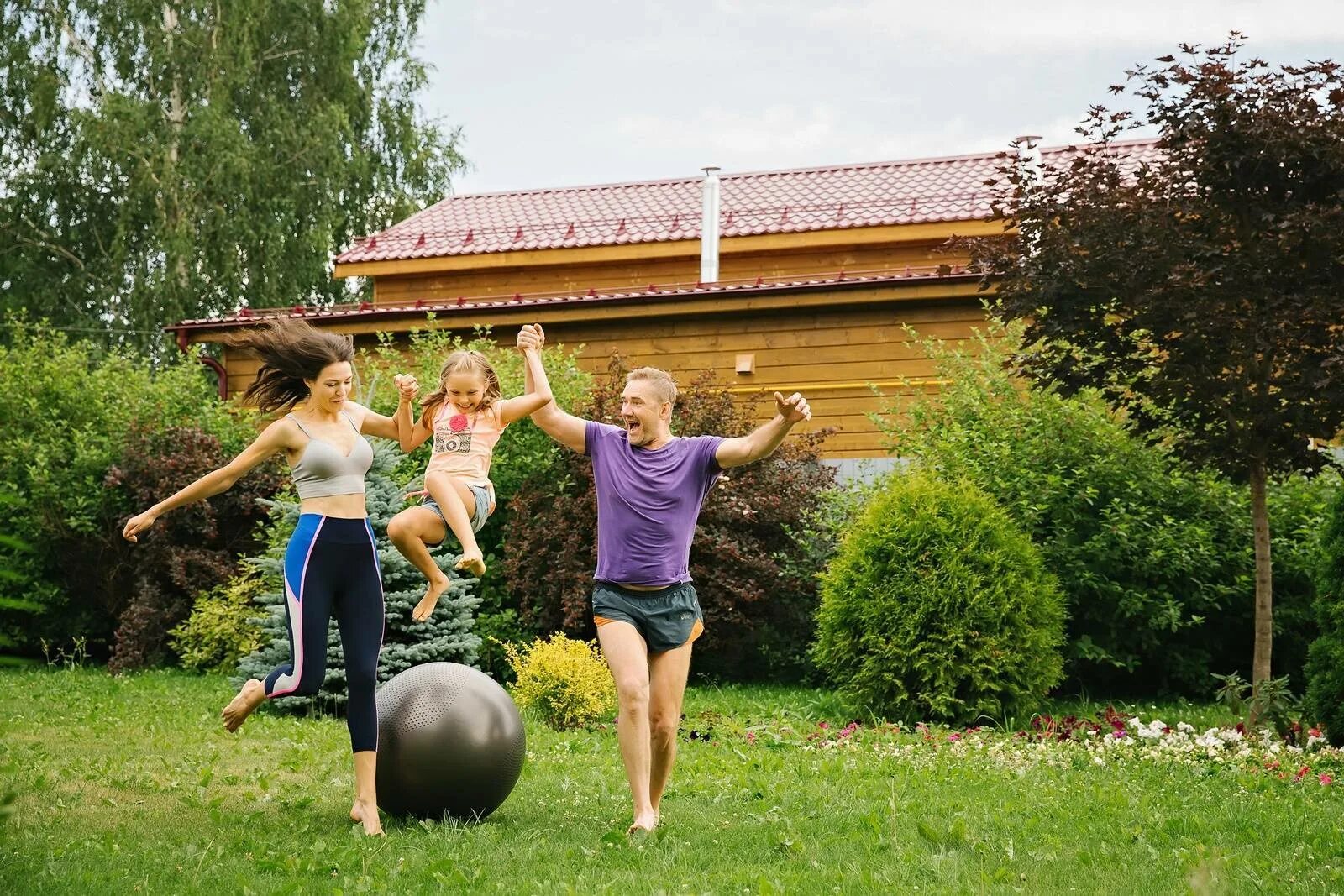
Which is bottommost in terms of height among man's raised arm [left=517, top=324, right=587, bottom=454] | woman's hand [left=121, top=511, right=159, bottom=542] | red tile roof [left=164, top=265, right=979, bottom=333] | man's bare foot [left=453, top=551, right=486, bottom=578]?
man's bare foot [left=453, top=551, right=486, bottom=578]

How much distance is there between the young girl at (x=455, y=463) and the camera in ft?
28.1

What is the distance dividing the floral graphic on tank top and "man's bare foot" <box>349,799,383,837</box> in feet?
7.97

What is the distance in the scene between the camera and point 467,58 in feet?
109

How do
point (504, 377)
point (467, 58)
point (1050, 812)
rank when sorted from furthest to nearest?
1. point (467, 58)
2. point (504, 377)
3. point (1050, 812)

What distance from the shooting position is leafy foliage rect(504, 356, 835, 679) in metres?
15.5

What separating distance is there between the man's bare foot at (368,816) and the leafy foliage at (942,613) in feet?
20.8

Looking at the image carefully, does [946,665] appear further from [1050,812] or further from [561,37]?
[561,37]

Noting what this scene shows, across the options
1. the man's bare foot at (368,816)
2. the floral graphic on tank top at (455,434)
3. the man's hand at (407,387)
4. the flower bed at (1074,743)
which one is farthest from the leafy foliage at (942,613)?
the man's bare foot at (368,816)

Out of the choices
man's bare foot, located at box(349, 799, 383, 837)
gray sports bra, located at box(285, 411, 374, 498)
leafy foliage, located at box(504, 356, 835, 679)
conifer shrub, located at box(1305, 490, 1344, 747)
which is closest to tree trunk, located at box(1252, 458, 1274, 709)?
conifer shrub, located at box(1305, 490, 1344, 747)

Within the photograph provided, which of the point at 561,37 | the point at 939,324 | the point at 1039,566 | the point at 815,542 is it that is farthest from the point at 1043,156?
the point at 1039,566

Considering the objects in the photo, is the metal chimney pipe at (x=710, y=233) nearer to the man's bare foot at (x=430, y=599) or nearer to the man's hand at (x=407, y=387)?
the man's bare foot at (x=430, y=599)

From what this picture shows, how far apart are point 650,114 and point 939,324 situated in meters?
15.9

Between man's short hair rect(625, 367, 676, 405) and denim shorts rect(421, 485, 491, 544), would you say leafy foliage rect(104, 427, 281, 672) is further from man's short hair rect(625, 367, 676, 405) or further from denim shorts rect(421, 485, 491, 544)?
man's short hair rect(625, 367, 676, 405)

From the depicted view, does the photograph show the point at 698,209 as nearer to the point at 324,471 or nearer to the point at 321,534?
the point at 324,471
